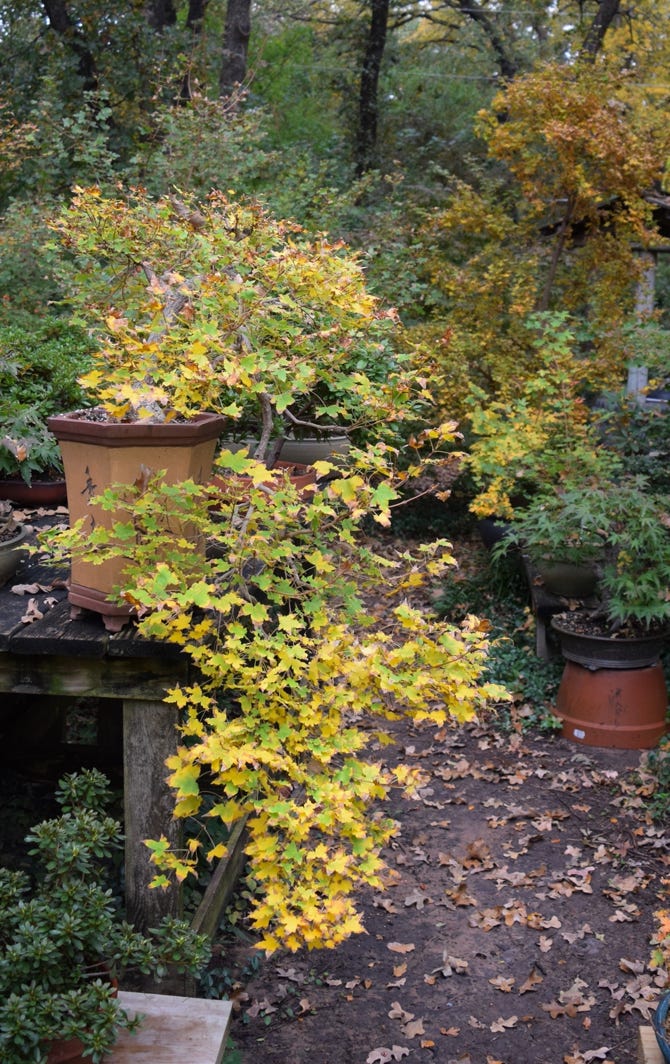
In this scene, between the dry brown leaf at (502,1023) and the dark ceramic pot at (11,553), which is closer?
the dark ceramic pot at (11,553)

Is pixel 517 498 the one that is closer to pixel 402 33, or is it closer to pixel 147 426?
pixel 147 426

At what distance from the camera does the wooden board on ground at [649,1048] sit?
224 centimetres

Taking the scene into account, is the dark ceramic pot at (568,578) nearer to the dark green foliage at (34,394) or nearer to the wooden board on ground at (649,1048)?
the dark green foliage at (34,394)

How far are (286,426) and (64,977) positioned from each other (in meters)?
2.15

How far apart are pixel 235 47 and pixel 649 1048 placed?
11.4 meters

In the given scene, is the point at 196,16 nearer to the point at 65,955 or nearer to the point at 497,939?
the point at 497,939

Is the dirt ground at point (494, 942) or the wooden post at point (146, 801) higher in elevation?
the wooden post at point (146, 801)

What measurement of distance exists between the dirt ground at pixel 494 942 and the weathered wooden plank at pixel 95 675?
0.84 metres

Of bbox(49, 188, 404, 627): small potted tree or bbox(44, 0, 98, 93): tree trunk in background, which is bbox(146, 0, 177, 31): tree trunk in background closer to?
bbox(44, 0, 98, 93): tree trunk in background

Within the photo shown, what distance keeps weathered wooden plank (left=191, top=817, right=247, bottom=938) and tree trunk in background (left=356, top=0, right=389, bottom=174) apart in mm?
11731

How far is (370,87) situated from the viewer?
13992 millimetres

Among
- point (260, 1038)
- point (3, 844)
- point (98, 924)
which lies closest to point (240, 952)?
point (260, 1038)

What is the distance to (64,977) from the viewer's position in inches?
92.0

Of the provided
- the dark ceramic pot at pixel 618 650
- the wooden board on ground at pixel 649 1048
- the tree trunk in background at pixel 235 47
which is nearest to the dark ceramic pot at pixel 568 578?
the dark ceramic pot at pixel 618 650
